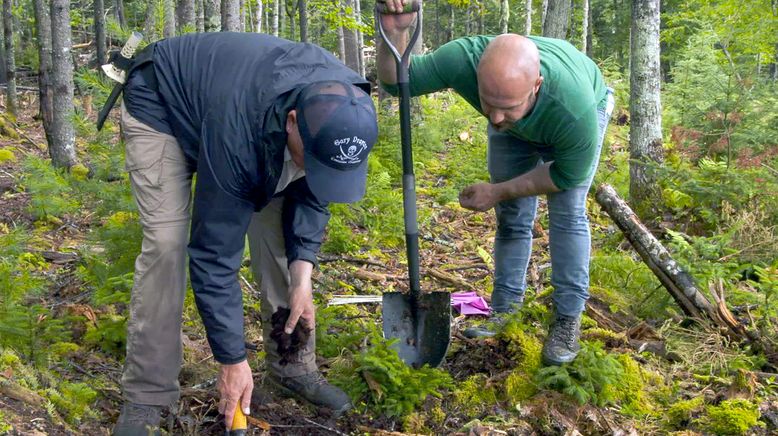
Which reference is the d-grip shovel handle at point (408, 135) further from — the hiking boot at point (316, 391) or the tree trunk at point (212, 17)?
the tree trunk at point (212, 17)

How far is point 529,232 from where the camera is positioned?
14.8 ft

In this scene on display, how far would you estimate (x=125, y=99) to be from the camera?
326 centimetres

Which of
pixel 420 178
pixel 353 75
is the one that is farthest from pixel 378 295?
pixel 420 178

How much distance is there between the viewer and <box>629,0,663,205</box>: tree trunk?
811cm

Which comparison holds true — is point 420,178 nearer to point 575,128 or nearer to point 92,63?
point 575,128

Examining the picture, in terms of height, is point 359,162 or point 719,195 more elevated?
point 359,162

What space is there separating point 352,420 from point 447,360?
0.89 meters

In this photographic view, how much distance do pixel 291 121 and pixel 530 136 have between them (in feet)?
5.15

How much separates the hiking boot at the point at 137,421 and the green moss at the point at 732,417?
9.62 feet

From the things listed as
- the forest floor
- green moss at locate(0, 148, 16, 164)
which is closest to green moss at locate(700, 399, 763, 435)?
the forest floor

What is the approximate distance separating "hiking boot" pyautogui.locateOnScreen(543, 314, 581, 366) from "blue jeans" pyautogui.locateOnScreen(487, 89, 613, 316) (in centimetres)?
5

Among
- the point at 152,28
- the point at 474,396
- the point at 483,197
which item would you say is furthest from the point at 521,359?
the point at 152,28

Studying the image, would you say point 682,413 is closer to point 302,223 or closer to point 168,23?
point 302,223

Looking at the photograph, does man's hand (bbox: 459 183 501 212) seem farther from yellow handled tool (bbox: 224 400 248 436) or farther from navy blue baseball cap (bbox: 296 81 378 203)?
yellow handled tool (bbox: 224 400 248 436)
